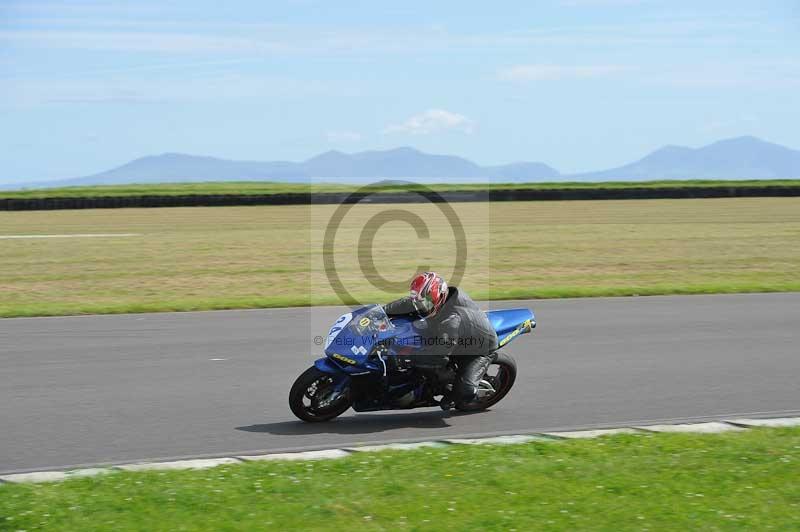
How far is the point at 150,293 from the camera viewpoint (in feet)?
63.4

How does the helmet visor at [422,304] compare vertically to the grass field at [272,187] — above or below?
below

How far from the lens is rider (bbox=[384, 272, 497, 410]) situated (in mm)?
9055

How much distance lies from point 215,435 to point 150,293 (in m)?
11.3

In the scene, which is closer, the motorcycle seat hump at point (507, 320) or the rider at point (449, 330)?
the rider at point (449, 330)

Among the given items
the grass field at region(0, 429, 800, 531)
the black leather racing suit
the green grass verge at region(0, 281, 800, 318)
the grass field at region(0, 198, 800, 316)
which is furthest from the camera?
the grass field at region(0, 198, 800, 316)

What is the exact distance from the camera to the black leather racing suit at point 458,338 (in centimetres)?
916

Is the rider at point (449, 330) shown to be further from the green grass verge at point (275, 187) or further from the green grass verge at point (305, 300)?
the green grass verge at point (275, 187)

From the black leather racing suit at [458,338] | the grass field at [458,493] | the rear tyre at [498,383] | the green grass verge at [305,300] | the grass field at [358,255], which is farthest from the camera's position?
the grass field at [358,255]

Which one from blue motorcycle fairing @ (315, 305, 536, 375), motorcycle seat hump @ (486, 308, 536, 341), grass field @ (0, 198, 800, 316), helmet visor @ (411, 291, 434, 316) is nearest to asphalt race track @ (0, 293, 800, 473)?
blue motorcycle fairing @ (315, 305, 536, 375)

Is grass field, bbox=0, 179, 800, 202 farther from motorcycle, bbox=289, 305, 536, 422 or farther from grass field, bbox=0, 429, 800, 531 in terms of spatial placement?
grass field, bbox=0, 429, 800, 531

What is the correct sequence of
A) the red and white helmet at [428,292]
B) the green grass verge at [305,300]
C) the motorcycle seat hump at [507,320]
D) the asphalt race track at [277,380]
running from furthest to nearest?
the green grass verge at [305,300], the motorcycle seat hump at [507,320], the red and white helmet at [428,292], the asphalt race track at [277,380]

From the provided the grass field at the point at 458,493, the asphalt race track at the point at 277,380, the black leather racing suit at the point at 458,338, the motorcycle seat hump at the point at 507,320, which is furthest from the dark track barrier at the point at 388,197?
the grass field at the point at 458,493

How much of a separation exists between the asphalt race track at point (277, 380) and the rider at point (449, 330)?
1.26 feet

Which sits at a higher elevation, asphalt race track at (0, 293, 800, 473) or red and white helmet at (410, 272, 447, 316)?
red and white helmet at (410, 272, 447, 316)
